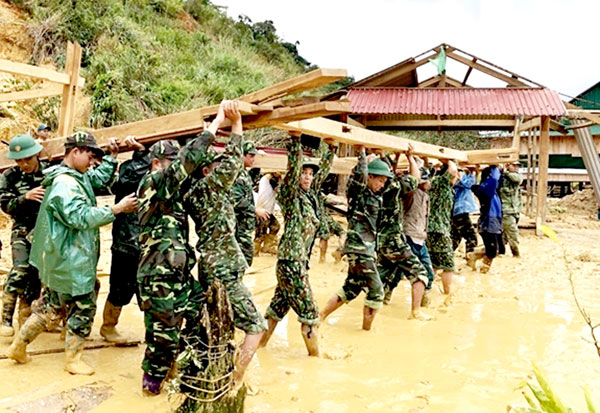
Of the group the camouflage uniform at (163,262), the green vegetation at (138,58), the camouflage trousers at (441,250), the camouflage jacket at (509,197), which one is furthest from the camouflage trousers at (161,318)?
the green vegetation at (138,58)

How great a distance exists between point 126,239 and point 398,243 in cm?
295

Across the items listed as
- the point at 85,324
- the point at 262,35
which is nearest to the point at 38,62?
the point at 85,324

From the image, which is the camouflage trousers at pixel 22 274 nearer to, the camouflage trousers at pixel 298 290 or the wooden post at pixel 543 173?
the camouflage trousers at pixel 298 290

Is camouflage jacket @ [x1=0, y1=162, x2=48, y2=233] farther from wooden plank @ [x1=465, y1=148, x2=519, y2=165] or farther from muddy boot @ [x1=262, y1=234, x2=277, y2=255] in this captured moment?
muddy boot @ [x1=262, y1=234, x2=277, y2=255]

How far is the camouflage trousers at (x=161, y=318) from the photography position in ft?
11.6

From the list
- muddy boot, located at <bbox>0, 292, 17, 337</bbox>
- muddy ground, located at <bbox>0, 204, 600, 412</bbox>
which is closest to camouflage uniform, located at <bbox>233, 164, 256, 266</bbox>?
muddy ground, located at <bbox>0, 204, 600, 412</bbox>

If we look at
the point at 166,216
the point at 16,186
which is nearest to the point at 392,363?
the point at 166,216

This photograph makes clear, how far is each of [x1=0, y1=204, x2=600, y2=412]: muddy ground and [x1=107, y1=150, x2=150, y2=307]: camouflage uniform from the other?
1.83 feet

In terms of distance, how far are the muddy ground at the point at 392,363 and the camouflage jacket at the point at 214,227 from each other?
916mm

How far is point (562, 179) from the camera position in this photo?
77.9ft

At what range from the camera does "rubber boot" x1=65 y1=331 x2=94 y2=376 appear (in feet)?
13.0

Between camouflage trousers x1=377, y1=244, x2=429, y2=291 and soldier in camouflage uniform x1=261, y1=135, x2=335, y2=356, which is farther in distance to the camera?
camouflage trousers x1=377, y1=244, x2=429, y2=291

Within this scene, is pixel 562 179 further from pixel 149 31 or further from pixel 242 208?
pixel 242 208

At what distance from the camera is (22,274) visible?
4684mm
